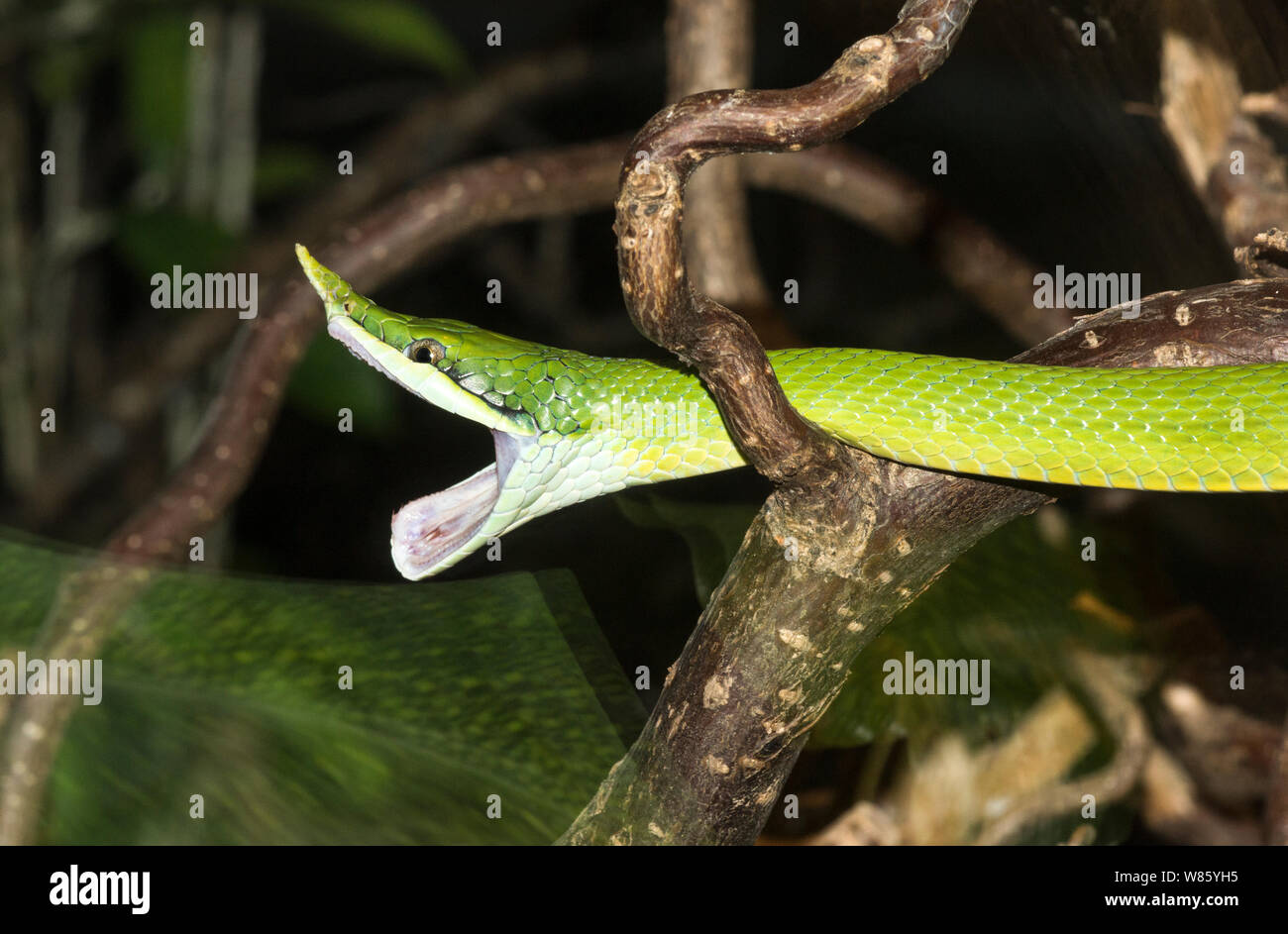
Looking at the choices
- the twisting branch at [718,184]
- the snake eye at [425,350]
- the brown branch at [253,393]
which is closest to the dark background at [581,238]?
the twisting branch at [718,184]

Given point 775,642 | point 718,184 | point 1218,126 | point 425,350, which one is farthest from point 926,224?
Answer: point 775,642

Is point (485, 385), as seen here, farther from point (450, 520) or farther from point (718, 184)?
point (718, 184)

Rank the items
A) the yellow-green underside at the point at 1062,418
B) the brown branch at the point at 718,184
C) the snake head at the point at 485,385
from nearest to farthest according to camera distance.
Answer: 1. the yellow-green underside at the point at 1062,418
2. the snake head at the point at 485,385
3. the brown branch at the point at 718,184

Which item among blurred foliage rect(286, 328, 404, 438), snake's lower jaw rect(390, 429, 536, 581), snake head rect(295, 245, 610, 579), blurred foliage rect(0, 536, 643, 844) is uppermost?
blurred foliage rect(286, 328, 404, 438)

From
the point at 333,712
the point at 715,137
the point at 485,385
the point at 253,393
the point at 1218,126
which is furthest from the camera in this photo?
the point at 253,393

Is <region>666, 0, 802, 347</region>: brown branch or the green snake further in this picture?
<region>666, 0, 802, 347</region>: brown branch

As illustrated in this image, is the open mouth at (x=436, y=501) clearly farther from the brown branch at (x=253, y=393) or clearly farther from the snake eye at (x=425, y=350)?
the brown branch at (x=253, y=393)

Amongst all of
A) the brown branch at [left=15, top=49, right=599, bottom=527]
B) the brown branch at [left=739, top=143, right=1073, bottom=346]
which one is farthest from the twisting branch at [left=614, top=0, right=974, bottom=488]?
the brown branch at [left=15, top=49, right=599, bottom=527]

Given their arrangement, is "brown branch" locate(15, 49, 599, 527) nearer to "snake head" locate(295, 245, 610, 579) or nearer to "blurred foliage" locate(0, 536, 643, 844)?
"snake head" locate(295, 245, 610, 579)
